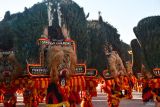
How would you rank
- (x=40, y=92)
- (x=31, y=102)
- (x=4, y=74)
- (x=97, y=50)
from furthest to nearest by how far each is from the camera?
(x=97, y=50)
(x=40, y=92)
(x=31, y=102)
(x=4, y=74)

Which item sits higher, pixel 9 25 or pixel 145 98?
pixel 9 25

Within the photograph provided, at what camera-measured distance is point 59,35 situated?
15977mm

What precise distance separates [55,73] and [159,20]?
298 inches

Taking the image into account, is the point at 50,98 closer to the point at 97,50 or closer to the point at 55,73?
the point at 55,73

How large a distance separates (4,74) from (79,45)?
444 cm

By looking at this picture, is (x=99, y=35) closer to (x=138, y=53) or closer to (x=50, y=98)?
(x=138, y=53)

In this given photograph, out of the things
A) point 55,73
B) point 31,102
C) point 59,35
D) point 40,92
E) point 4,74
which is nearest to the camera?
point 55,73

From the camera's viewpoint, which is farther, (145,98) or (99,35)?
(99,35)

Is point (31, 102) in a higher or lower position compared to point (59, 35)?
lower

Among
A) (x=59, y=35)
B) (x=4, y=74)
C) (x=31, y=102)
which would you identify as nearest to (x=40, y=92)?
(x=31, y=102)

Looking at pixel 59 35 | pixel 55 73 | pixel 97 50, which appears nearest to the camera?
pixel 55 73

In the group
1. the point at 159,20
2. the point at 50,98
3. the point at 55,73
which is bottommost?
the point at 50,98

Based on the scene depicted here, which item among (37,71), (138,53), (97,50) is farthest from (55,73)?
(97,50)

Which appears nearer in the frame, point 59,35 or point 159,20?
point 59,35
